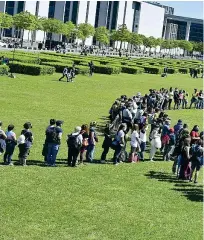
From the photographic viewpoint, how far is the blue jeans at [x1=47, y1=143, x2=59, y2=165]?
15.4 metres

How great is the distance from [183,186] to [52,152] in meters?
4.08

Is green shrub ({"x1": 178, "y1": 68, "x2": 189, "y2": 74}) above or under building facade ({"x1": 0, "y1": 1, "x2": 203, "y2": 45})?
under

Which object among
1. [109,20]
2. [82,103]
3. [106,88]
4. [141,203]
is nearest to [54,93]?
[82,103]

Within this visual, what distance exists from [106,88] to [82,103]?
28.4 feet

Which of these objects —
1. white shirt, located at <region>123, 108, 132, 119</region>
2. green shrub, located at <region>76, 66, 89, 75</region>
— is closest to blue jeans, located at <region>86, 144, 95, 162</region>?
white shirt, located at <region>123, 108, 132, 119</region>

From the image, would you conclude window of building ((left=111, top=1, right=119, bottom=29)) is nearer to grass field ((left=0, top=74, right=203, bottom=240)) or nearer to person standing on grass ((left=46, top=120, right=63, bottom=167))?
grass field ((left=0, top=74, right=203, bottom=240))

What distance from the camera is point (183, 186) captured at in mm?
15195

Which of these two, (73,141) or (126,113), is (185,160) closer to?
(73,141)

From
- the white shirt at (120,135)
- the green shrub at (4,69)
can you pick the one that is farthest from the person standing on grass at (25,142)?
the green shrub at (4,69)

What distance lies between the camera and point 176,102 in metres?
31.9

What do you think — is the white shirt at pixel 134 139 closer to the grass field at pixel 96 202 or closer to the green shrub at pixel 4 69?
the grass field at pixel 96 202

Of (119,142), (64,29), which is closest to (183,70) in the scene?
(64,29)

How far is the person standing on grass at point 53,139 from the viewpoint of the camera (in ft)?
50.1

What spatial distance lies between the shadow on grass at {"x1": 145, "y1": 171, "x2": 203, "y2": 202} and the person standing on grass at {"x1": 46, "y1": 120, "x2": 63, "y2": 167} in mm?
2981
